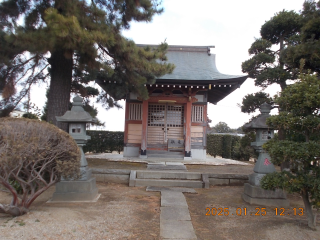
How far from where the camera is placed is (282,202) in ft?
15.0

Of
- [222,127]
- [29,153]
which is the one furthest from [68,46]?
[222,127]

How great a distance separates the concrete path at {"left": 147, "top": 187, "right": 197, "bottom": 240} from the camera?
316 cm

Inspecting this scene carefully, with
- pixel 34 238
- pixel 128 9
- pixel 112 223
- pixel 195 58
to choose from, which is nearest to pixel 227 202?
pixel 112 223

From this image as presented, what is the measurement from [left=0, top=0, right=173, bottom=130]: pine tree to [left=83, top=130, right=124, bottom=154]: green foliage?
6.02 metres

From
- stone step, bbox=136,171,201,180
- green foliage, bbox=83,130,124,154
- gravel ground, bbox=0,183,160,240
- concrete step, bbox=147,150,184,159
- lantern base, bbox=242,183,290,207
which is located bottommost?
gravel ground, bbox=0,183,160,240

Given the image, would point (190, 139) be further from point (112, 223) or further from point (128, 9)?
point (112, 223)

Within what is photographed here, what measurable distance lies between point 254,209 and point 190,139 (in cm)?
499

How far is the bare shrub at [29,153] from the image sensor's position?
3084 mm

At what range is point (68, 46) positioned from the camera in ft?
16.3

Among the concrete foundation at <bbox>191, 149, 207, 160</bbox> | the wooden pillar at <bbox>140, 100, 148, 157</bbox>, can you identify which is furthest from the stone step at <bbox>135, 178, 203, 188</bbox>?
the concrete foundation at <bbox>191, 149, 207, 160</bbox>

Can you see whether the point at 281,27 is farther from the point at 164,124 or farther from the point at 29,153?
the point at 29,153

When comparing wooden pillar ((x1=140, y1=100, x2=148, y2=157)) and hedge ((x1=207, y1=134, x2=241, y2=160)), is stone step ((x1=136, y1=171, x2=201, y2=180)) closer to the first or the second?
wooden pillar ((x1=140, y1=100, x2=148, y2=157))
